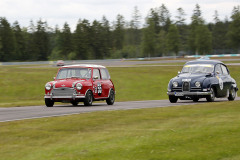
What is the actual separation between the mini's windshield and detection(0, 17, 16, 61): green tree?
404 ft

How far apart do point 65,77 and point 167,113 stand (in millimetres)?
6900

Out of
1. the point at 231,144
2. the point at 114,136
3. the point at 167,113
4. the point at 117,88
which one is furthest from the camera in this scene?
the point at 117,88

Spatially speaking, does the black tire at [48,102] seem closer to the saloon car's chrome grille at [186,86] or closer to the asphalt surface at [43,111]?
the asphalt surface at [43,111]

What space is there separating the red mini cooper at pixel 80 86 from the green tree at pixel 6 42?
123038mm

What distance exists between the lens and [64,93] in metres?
17.8

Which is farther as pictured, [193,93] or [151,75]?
[151,75]

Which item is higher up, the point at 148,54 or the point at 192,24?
the point at 192,24

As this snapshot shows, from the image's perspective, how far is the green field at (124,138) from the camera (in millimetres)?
7371

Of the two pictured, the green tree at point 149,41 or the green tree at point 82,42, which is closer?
the green tree at point 149,41

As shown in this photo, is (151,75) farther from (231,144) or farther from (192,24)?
(192,24)

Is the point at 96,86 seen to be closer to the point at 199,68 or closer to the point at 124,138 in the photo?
the point at 199,68

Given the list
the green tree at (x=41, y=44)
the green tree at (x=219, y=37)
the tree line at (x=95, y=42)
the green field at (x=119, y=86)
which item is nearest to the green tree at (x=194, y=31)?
the tree line at (x=95, y=42)

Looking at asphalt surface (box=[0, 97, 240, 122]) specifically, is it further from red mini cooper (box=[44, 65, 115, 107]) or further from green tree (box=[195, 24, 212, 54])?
green tree (box=[195, 24, 212, 54])

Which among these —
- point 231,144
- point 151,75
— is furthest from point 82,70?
point 151,75
